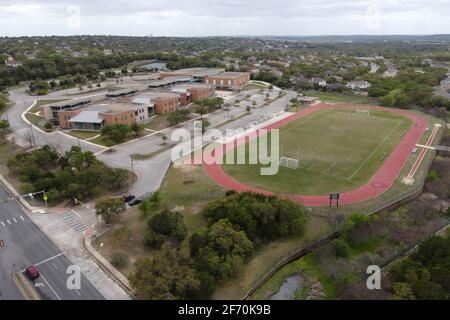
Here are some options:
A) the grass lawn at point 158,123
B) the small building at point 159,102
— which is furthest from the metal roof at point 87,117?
the small building at point 159,102

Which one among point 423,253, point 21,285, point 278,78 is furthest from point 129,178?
point 278,78

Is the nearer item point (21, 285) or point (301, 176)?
point (21, 285)

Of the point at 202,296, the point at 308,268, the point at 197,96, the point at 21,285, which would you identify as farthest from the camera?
the point at 197,96

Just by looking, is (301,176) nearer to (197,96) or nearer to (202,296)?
(202,296)

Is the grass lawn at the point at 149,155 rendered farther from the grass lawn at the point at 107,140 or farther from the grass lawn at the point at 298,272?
the grass lawn at the point at 298,272
